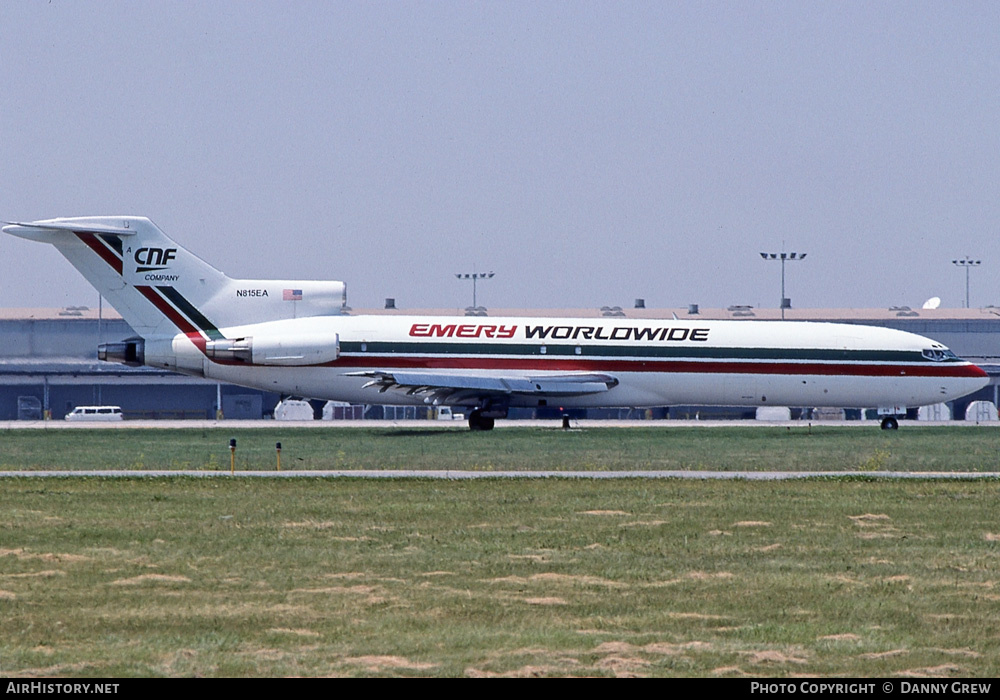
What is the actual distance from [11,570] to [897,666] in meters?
10.8

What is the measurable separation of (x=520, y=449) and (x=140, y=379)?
187 ft

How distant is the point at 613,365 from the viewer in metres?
48.4

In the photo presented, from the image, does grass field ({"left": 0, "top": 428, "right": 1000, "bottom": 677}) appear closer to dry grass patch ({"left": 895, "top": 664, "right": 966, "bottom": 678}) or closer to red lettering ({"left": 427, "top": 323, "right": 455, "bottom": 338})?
dry grass patch ({"left": 895, "top": 664, "right": 966, "bottom": 678})

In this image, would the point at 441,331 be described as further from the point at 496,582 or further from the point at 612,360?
the point at 496,582

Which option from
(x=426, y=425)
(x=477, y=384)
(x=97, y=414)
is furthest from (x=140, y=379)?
(x=477, y=384)

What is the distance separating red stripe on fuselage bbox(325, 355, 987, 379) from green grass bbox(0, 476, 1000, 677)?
76.3ft

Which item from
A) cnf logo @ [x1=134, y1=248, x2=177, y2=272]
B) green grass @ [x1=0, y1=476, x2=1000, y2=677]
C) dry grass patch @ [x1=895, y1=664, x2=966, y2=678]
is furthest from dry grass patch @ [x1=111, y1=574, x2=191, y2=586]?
cnf logo @ [x1=134, y1=248, x2=177, y2=272]

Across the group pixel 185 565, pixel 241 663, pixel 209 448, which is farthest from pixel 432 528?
pixel 209 448

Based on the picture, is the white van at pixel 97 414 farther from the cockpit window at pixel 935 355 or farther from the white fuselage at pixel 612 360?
the cockpit window at pixel 935 355

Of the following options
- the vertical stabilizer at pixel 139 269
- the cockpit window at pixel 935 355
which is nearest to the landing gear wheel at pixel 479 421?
the vertical stabilizer at pixel 139 269

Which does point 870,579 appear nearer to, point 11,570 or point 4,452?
point 11,570

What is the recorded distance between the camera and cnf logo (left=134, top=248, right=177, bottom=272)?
46.9m

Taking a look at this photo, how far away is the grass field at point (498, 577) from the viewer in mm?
11570

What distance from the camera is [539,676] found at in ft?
35.7
